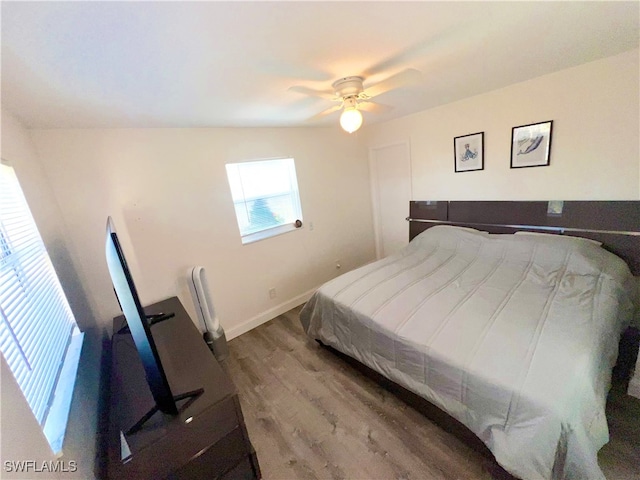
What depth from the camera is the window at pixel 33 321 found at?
A: 2.90 ft

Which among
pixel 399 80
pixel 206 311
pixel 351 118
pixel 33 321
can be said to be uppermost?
pixel 399 80

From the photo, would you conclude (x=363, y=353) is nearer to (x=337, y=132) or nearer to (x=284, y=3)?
(x=284, y=3)

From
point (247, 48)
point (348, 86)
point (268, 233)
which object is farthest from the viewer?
point (268, 233)

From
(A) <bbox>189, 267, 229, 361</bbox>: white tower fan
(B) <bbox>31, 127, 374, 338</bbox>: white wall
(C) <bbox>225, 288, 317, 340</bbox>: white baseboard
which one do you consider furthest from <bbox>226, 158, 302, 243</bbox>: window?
(C) <bbox>225, 288, 317, 340</bbox>: white baseboard

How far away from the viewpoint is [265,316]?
3.04m

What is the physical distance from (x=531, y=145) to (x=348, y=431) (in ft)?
9.54

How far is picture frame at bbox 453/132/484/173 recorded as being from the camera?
8.85 ft

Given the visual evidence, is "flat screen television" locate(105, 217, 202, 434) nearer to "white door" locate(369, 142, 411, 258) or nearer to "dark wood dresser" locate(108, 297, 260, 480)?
"dark wood dresser" locate(108, 297, 260, 480)

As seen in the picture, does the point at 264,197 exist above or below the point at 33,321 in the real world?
above

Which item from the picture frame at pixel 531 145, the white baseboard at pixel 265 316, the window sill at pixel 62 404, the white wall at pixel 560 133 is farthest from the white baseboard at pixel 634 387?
the window sill at pixel 62 404

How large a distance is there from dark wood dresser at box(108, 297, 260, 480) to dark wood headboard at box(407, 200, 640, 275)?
2899 millimetres

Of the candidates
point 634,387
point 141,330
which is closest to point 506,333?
point 634,387

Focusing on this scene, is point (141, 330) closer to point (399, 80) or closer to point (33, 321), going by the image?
point (33, 321)

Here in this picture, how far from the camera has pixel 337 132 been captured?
136 inches
